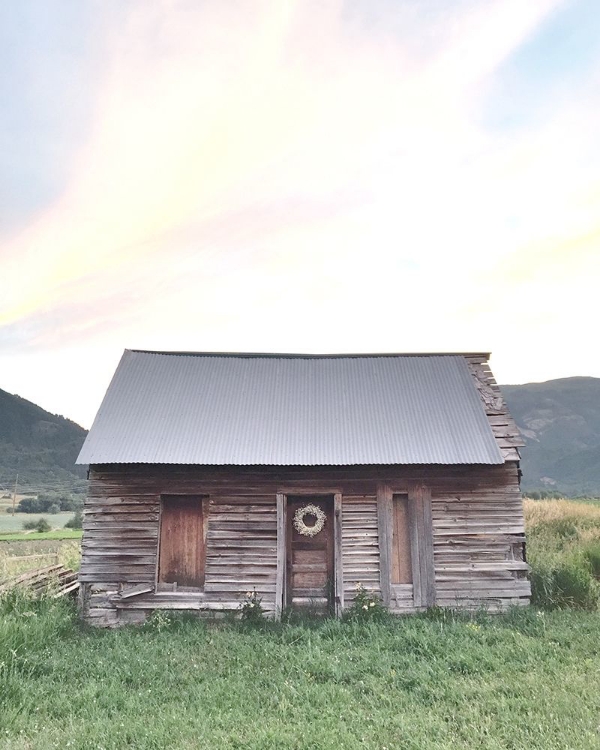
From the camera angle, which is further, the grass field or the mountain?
the mountain

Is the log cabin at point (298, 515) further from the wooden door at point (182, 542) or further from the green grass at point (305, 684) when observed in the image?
the green grass at point (305, 684)

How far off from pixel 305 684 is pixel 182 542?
5103 mm

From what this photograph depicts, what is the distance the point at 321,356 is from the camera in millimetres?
15344

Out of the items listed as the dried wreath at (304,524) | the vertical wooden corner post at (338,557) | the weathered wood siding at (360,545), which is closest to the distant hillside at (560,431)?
the weathered wood siding at (360,545)

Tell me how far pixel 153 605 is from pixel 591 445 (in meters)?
118

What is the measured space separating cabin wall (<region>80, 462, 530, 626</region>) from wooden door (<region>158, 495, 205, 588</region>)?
10.0 inches

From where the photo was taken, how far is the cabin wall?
37.3 ft

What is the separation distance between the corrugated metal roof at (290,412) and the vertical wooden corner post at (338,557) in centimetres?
105

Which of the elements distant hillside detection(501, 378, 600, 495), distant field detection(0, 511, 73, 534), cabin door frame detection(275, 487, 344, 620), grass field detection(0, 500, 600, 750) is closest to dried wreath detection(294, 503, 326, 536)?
cabin door frame detection(275, 487, 344, 620)

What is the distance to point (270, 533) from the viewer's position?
11.7m

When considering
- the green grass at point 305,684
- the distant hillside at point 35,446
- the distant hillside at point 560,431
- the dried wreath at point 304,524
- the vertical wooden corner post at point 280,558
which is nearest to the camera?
the green grass at point 305,684

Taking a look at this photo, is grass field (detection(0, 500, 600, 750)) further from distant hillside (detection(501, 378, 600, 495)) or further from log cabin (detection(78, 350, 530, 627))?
distant hillside (detection(501, 378, 600, 495))

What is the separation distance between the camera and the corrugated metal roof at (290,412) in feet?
38.2

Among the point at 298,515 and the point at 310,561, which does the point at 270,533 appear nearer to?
the point at 298,515
